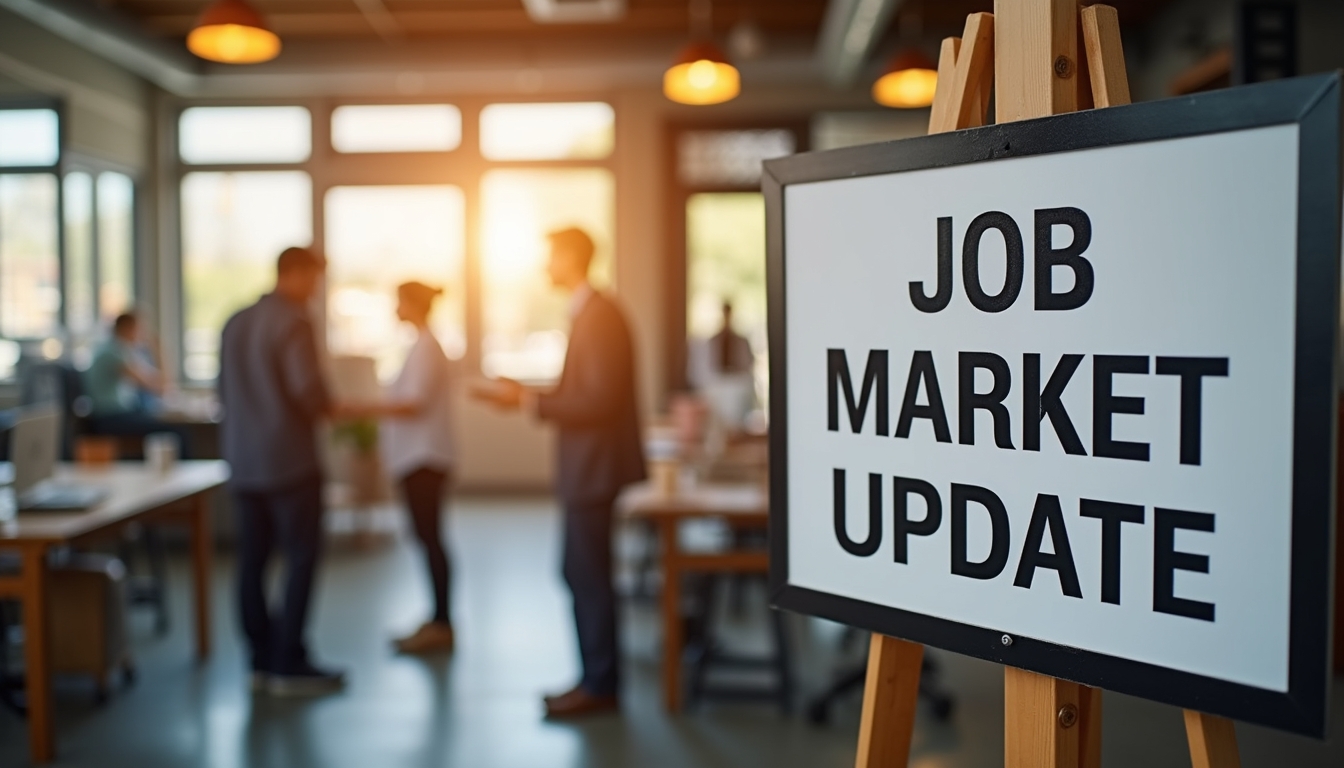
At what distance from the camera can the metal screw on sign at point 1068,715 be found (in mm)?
1537

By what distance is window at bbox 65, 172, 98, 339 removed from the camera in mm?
7801

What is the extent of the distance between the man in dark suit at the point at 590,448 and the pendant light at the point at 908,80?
2.62 metres

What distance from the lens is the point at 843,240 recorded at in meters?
1.77

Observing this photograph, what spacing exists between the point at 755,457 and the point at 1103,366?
3.32 metres

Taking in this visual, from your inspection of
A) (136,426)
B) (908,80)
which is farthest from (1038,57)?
(136,426)

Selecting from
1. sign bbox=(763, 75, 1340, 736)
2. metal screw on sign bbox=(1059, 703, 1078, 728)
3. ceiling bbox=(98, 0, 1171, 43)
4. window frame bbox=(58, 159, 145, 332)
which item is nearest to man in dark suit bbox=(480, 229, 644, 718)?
sign bbox=(763, 75, 1340, 736)

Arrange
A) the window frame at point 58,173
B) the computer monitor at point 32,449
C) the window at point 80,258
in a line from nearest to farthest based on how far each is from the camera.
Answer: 1. the computer monitor at point 32,449
2. the window frame at point 58,173
3. the window at point 80,258

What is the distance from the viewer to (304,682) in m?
4.34

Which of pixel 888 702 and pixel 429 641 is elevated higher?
pixel 888 702

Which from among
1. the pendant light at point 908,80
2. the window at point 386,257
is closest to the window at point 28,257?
the window at point 386,257

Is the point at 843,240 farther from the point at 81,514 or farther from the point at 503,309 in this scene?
the point at 503,309

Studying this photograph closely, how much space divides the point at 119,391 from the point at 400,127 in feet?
11.5

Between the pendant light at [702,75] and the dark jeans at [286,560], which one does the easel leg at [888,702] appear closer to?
the dark jeans at [286,560]

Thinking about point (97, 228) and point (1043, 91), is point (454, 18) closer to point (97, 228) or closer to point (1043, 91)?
point (97, 228)
